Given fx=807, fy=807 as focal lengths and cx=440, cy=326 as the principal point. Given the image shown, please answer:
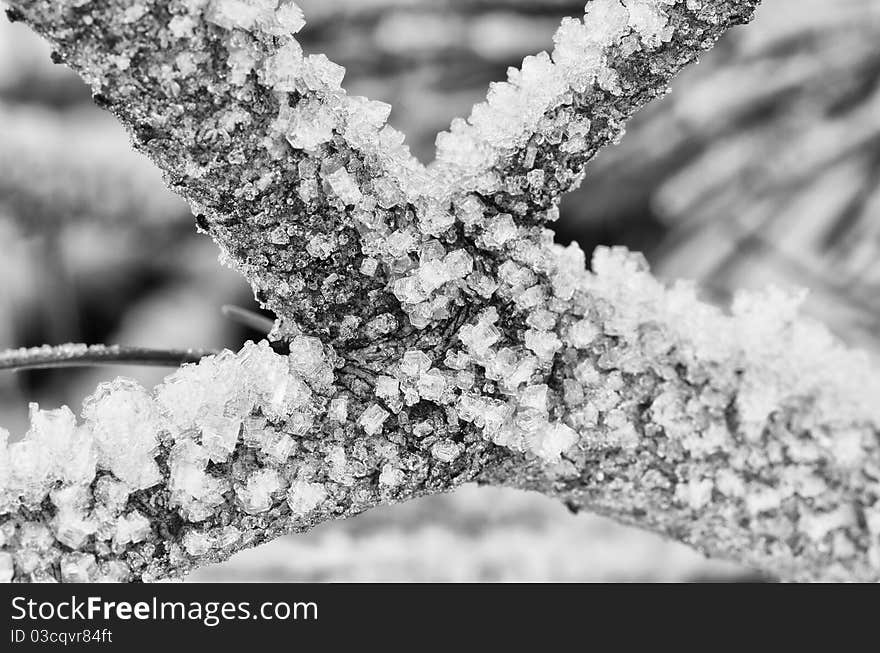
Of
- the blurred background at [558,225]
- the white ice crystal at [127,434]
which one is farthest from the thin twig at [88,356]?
the blurred background at [558,225]

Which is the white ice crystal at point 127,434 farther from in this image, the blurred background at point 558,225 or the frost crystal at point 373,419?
the blurred background at point 558,225

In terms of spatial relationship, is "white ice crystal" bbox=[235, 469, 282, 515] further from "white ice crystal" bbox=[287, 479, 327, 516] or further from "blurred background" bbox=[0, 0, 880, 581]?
"blurred background" bbox=[0, 0, 880, 581]

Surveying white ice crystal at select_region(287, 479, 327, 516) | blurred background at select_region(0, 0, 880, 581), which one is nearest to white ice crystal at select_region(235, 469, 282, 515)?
white ice crystal at select_region(287, 479, 327, 516)

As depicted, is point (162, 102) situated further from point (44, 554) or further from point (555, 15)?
point (555, 15)

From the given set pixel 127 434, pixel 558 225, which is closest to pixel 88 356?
pixel 127 434

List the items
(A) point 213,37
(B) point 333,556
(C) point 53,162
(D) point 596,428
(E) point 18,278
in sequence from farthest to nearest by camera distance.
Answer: (E) point 18,278 → (C) point 53,162 → (B) point 333,556 → (D) point 596,428 → (A) point 213,37
